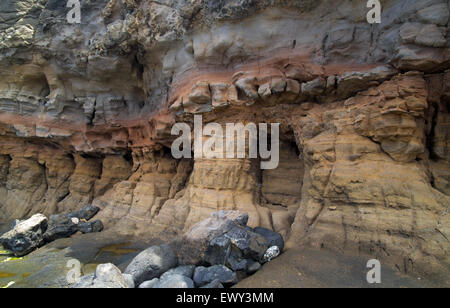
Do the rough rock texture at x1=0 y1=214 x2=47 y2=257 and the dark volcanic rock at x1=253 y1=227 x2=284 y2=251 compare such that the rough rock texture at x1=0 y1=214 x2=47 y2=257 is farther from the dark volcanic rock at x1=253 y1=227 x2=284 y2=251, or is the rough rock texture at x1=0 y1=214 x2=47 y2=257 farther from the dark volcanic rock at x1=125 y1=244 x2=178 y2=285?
the dark volcanic rock at x1=253 y1=227 x2=284 y2=251

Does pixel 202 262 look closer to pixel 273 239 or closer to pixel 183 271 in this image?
pixel 183 271

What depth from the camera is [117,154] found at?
34.9ft

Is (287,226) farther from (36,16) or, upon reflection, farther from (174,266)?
(36,16)

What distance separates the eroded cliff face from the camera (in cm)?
388

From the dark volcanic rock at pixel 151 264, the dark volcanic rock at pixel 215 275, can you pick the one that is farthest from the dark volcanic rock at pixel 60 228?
the dark volcanic rock at pixel 215 275

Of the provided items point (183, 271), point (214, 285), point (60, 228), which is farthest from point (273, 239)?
point (60, 228)

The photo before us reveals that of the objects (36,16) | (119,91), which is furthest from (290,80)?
(36,16)

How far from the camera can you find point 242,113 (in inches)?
239

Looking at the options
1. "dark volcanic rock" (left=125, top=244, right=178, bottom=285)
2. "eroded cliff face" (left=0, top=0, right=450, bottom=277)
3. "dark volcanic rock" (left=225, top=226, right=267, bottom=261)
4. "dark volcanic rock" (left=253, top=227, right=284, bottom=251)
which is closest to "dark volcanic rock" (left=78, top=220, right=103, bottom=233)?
"eroded cliff face" (left=0, top=0, right=450, bottom=277)

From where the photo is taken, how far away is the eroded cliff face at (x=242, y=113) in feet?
12.7

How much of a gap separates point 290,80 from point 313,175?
221 centimetres

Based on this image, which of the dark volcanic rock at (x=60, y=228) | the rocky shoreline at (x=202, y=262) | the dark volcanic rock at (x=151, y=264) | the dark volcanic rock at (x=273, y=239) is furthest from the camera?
the dark volcanic rock at (x=60, y=228)

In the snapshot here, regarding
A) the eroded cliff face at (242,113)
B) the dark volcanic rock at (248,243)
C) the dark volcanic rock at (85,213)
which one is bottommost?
the dark volcanic rock at (85,213)

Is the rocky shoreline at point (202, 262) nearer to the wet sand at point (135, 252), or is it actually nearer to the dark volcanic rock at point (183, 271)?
the dark volcanic rock at point (183, 271)
